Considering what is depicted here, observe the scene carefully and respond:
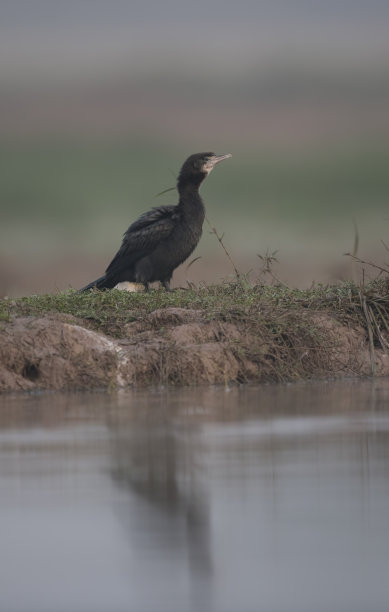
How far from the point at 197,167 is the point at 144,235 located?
4.39ft

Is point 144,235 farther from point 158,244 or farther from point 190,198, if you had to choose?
point 190,198

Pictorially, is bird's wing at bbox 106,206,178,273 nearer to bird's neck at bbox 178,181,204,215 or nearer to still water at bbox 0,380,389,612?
bird's neck at bbox 178,181,204,215

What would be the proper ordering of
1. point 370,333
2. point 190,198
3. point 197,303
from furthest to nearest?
point 190,198
point 197,303
point 370,333

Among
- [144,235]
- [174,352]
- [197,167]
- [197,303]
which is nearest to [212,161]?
[197,167]

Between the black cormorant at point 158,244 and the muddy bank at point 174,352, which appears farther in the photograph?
the black cormorant at point 158,244

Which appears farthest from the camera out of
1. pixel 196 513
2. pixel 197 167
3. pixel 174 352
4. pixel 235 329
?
pixel 197 167

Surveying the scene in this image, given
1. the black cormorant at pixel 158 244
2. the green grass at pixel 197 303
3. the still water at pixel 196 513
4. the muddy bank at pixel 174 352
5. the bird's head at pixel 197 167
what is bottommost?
the still water at pixel 196 513

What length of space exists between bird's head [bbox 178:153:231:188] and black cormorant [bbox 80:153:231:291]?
0.63 ft

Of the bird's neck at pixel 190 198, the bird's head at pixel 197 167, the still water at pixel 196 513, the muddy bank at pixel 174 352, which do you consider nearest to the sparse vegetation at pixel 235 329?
the muddy bank at pixel 174 352

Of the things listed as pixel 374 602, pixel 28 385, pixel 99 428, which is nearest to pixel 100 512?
pixel 374 602

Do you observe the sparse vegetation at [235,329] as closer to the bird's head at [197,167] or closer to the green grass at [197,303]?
the green grass at [197,303]

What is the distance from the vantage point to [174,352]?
28.6 ft

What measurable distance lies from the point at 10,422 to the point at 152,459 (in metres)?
1.86

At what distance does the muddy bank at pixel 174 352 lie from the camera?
8.60 metres
